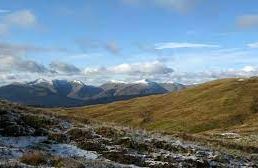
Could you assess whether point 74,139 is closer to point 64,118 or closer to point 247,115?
point 64,118

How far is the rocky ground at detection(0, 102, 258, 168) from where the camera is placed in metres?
34.2

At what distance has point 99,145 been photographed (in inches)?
1500

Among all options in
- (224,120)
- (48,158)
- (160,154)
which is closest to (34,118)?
(160,154)

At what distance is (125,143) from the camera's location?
39.9m

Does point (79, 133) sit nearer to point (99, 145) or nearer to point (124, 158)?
point (99, 145)

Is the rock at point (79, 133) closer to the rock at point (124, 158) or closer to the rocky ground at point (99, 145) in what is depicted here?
the rocky ground at point (99, 145)

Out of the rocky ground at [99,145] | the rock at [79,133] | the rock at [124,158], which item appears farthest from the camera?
the rock at [79,133]

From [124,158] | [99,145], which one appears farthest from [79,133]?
[124,158]

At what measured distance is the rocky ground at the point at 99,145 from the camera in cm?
3419

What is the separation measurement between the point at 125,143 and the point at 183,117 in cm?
15935

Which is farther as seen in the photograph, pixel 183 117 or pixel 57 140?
pixel 183 117

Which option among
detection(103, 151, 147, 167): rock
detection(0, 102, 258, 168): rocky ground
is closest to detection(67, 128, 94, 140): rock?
detection(0, 102, 258, 168): rocky ground

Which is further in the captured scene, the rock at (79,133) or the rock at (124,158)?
the rock at (79,133)

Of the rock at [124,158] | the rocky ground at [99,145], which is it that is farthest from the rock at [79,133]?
the rock at [124,158]
